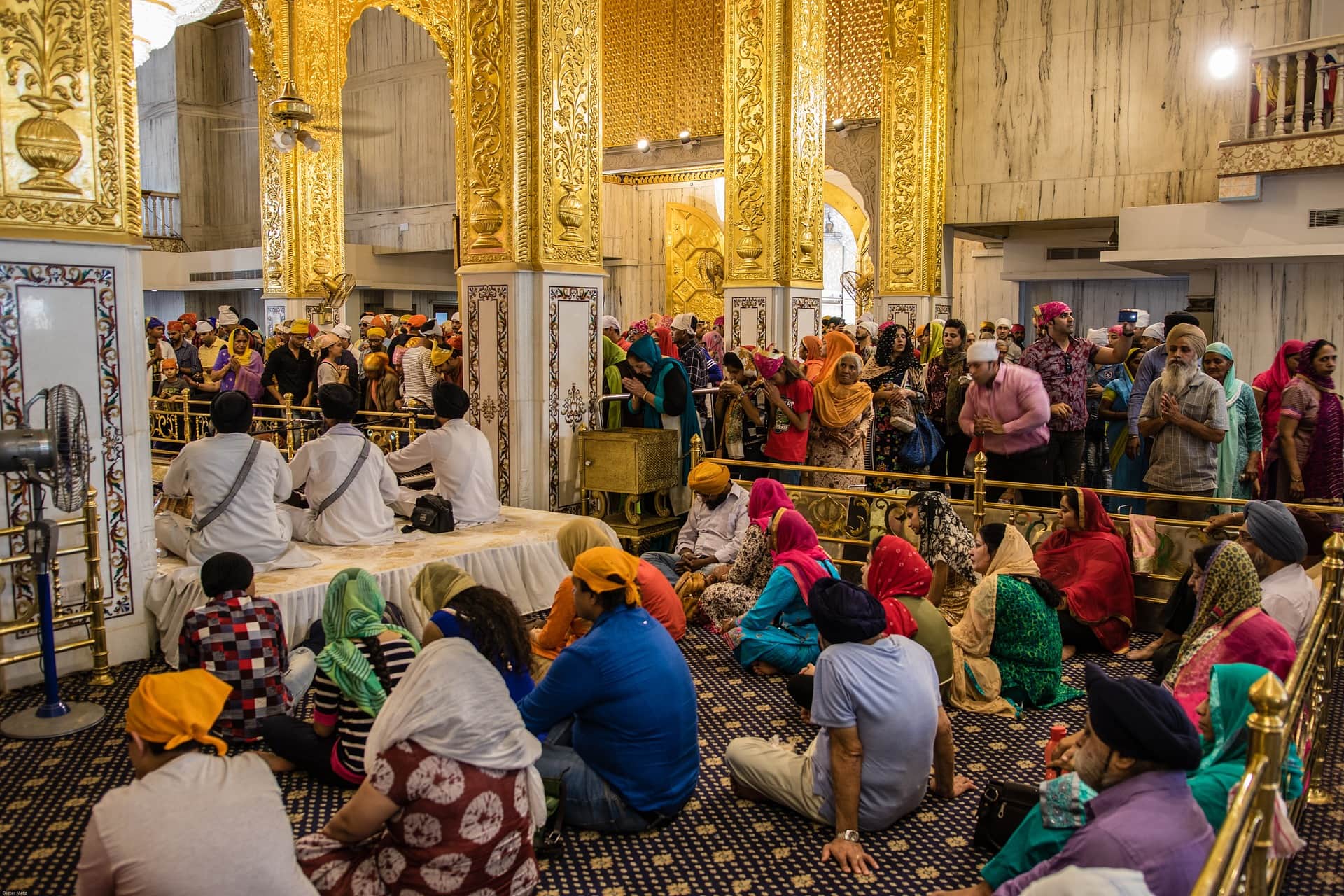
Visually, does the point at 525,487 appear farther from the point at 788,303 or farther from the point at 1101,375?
the point at 1101,375

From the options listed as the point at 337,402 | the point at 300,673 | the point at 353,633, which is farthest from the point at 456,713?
the point at 337,402

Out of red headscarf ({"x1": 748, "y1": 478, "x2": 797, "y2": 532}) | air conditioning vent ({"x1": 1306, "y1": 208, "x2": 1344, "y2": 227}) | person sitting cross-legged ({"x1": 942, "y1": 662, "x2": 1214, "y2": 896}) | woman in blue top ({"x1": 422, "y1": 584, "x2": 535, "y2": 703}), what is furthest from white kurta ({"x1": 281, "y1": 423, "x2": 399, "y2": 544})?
air conditioning vent ({"x1": 1306, "y1": 208, "x2": 1344, "y2": 227})

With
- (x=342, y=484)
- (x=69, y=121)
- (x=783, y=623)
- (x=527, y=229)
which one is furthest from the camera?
(x=527, y=229)

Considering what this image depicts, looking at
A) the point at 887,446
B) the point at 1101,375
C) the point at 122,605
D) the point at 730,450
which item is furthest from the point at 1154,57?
the point at 122,605

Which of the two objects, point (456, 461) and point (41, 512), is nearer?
point (41, 512)

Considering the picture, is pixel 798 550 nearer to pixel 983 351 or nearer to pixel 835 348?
pixel 983 351

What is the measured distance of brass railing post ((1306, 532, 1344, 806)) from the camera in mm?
3195

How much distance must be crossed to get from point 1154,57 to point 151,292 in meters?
16.7

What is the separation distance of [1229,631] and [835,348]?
3804mm

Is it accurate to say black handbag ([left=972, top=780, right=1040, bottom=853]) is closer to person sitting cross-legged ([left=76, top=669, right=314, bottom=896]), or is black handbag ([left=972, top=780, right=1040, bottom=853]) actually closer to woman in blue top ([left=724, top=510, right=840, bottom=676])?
woman in blue top ([left=724, top=510, right=840, bottom=676])

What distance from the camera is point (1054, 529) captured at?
529cm

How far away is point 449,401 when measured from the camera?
5516 millimetres

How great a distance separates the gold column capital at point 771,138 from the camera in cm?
865

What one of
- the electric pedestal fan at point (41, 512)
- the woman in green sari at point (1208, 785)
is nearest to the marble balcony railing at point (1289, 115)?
the woman in green sari at point (1208, 785)
